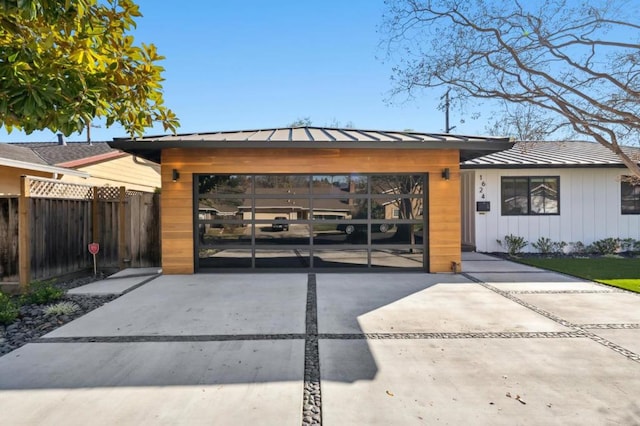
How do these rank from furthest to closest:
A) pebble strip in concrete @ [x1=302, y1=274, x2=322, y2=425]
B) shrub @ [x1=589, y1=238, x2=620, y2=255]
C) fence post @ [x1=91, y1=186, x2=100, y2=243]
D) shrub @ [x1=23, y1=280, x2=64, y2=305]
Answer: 1. shrub @ [x1=589, y1=238, x2=620, y2=255]
2. fence post @ [x1=91, y1=186, x2=100, y2=243]
3. shrub @ [x1=23, y1=280, x2=64, y2=305]
4. pebble strip in concrete @ [x1=302, y1=274, x2=322, y2=425]

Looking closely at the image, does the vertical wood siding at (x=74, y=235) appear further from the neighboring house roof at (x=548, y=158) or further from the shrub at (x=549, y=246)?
the shrub at (x=549, y=246)

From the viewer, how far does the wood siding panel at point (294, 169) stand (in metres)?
7.16

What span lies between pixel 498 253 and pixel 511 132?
356cm

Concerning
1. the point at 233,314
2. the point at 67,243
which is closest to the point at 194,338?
the point at 233,314

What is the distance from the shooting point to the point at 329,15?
32.9 feet

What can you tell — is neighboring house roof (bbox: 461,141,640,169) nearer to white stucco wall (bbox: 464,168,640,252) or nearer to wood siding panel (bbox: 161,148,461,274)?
white stucco wall (bbox: 464,168,640,252)

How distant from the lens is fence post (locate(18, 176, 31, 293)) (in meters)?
5.62

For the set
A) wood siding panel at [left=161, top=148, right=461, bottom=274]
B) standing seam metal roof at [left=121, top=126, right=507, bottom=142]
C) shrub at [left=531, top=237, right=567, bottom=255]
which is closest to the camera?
standing seam metal roof at [left=121, top=126, right=507, bottom=142]

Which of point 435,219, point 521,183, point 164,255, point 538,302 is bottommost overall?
point 538,302

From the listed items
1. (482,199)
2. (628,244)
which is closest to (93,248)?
(482,199)

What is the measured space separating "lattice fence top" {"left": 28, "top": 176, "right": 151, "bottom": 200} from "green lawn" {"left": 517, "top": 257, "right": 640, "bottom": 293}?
9.89 m

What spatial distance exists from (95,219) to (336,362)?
681cm

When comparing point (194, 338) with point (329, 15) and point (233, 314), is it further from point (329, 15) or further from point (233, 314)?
point (329, 15)

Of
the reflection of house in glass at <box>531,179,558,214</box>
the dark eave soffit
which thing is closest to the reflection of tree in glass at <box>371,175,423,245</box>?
the dark eave soffit
